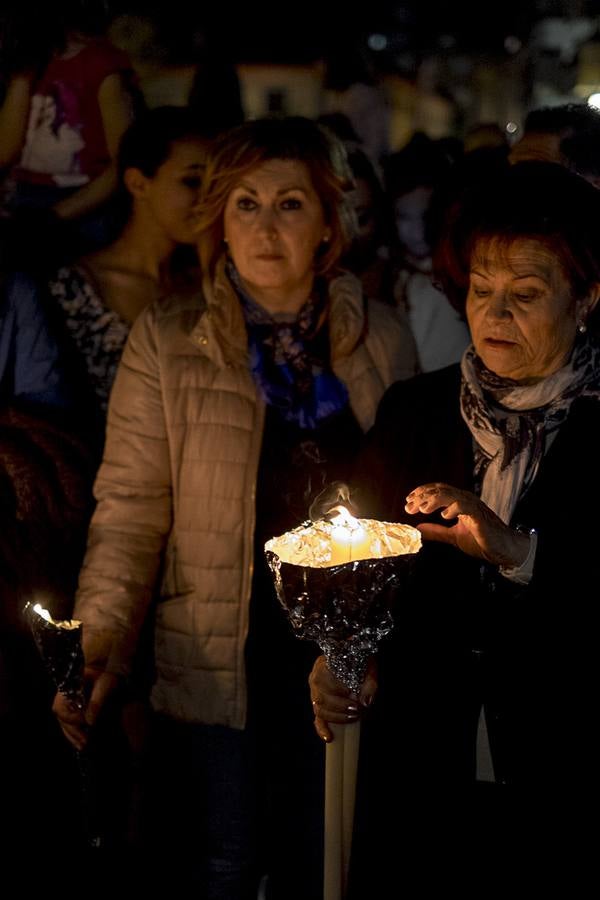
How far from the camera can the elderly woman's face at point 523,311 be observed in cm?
243

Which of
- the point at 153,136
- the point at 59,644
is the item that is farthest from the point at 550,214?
the point at 153,136

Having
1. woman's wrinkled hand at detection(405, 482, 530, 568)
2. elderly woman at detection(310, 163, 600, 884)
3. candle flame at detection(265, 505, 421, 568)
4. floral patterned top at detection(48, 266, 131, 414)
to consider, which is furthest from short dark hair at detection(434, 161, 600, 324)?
floral patterned top at detection(48, 266, 131, 414)

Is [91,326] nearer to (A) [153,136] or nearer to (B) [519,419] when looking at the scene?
(A) [153,136]

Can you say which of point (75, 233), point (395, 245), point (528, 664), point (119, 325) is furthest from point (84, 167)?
point (528, 664)

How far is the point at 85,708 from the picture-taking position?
9.43ft

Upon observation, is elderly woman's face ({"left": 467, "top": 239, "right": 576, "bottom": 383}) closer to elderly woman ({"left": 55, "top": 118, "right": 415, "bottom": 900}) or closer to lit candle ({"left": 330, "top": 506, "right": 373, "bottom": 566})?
lit candle ({"left": 330, "top": 506, "right": 373, "bottom": 566})

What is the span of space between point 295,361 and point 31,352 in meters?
1.02

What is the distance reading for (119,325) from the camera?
3.79 m

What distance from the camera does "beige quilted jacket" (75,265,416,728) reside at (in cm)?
311

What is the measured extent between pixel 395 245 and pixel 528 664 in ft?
6.97

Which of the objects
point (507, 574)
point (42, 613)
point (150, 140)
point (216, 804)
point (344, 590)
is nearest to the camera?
point (344, 590)

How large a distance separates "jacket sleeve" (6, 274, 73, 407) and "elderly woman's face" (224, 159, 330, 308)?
85 centimetres

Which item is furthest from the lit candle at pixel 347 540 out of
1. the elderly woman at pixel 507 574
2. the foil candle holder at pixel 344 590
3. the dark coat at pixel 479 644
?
the dark coat at pixel 479 644

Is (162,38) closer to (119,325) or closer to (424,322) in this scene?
(119,325)
